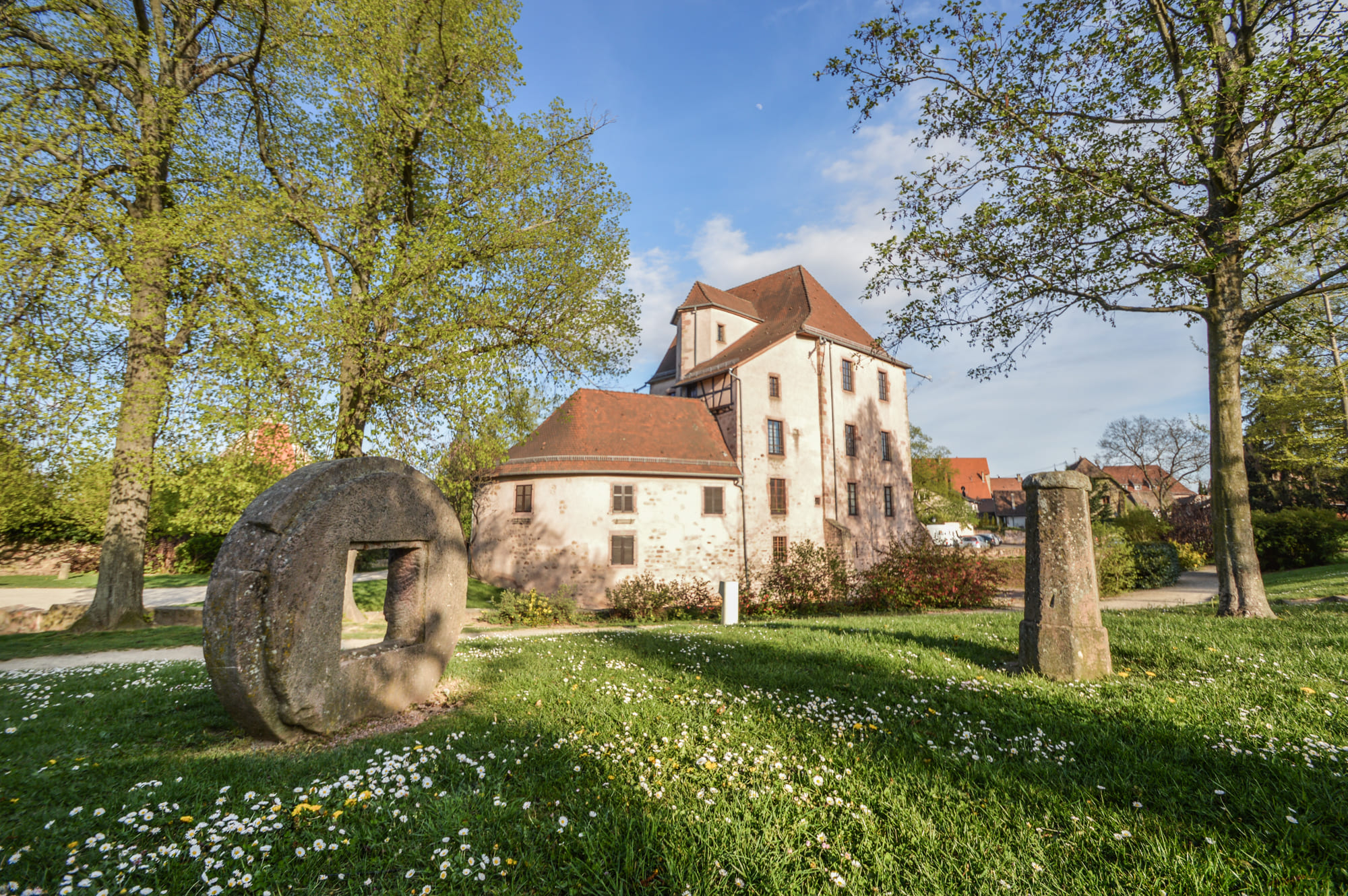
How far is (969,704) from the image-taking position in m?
4.43

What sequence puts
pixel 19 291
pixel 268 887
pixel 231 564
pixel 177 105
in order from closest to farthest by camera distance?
pixel 268 887
pixel 231 564
pixel 19 291
pixel 177 105

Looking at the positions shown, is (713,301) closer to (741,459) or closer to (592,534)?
(741,459)

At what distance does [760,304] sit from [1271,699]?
25.4 metres

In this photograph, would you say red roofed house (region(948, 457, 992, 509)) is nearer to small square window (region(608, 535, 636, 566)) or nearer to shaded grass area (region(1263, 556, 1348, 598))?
shaded grass area (region(1263, 556, 1348, 598))

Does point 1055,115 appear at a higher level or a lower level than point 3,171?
higher

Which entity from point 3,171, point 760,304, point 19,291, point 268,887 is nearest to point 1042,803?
point 268,887

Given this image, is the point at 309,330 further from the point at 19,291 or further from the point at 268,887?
the point at 268,887

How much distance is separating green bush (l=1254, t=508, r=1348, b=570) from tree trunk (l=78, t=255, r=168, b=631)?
31094 mm

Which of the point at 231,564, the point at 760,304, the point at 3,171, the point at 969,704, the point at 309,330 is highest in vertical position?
the point at 760,304

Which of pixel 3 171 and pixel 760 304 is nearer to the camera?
pixel 3 171

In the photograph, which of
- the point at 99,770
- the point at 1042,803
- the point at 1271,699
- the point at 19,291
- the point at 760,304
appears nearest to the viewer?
the point at 1042,803

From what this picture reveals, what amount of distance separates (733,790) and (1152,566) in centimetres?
2254

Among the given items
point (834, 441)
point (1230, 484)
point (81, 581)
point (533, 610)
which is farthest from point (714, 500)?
point (81, 581)

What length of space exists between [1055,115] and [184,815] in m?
13.5
